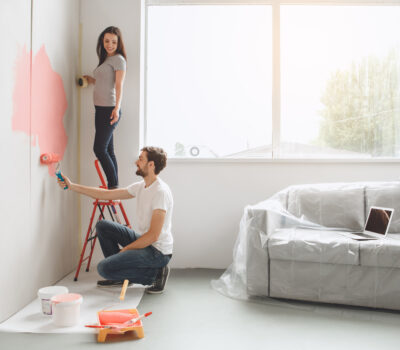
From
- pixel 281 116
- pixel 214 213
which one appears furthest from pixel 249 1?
pixel 214 213

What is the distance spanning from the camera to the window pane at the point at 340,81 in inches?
130

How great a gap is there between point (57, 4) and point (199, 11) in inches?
48.7

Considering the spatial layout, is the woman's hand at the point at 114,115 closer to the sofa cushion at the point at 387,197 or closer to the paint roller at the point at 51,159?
the paint roller at the point at 51,159

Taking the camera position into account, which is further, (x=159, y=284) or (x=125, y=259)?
(x=159, y=284)

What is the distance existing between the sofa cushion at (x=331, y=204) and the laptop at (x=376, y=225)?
0.37 ft

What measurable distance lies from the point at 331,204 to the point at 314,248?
2.04ft

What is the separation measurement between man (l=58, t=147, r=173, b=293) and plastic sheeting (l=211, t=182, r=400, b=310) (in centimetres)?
52

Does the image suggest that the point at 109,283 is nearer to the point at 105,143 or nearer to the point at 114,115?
the point at 105,143

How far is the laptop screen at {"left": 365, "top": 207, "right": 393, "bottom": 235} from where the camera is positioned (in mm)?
2537

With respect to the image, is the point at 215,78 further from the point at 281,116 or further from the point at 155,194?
the point at 155,194

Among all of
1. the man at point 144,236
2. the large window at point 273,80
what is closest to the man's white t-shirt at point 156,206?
the man at point 144,236

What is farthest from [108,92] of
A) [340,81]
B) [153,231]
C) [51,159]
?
[340,81]

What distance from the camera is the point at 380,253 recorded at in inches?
88.1

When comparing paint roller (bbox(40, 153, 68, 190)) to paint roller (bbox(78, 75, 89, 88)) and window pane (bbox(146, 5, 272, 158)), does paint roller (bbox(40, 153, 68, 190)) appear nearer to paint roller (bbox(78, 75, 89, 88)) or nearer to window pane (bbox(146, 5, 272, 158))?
paint roller (bbox(78, 75, 89, 88))
